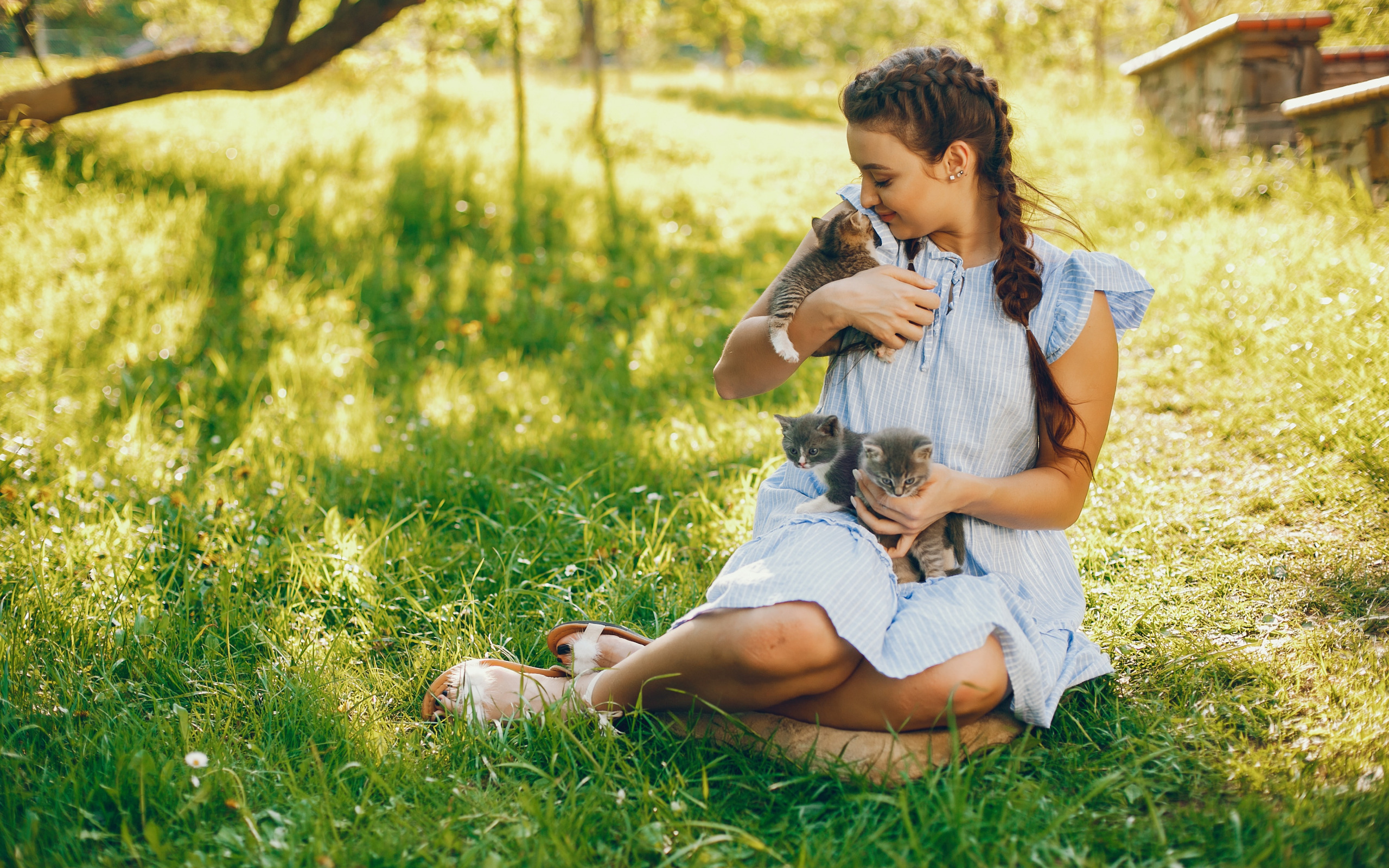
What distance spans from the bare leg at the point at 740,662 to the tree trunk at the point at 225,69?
711 cm

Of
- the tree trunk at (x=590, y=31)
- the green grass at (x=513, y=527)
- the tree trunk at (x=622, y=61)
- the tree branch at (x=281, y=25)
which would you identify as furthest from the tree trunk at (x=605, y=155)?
the tree trunk at (x=622, y=61)

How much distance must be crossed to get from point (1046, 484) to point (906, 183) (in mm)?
875

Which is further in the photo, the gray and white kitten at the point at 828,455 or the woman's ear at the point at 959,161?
the gray and white kitten at the point at 828,455

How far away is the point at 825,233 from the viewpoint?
2.40m

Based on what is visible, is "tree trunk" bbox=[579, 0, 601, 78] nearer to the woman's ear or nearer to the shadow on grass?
the shadow on grass

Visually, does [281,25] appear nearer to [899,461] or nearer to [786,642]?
[899,461]

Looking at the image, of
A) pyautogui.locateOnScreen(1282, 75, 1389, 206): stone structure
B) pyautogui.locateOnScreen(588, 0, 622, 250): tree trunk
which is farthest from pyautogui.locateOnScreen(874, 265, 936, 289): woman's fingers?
pyautogui.locateOnScreen(588, 0, 622, 250): tree trunk

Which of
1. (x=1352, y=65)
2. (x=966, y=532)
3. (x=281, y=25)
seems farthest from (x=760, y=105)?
(x=966, y=532)

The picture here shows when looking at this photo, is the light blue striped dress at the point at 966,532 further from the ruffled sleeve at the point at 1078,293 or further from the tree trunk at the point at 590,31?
the tree trunk at the point at 590,31

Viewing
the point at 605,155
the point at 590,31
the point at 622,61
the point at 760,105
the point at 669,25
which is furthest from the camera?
the point at 622,61

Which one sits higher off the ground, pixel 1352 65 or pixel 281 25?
pixel 281 25

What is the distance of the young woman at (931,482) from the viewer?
195cm

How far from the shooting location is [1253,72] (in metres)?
6.51

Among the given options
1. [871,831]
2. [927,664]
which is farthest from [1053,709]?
[871,831]
